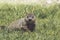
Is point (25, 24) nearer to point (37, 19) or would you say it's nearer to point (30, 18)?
point (30, 18)

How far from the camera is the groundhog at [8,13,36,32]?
329 inches

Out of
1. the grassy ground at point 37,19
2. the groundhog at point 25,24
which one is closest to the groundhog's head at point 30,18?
the groundhog at point 25,24

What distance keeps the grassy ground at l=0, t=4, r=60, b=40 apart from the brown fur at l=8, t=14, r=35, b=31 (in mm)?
195

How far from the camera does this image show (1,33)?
799cm

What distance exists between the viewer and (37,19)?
942 cm

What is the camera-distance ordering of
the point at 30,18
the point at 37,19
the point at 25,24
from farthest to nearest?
the point at 37,19
the point at 25,24
the point at 30,18

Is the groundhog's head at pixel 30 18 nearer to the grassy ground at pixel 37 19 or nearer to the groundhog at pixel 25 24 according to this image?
the groundhog at pixel 25 24

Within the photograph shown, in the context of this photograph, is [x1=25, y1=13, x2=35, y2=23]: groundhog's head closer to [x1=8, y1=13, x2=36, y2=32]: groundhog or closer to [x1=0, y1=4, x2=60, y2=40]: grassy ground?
[x1=8, y1=13, x2=36, y2=32]: groundhog

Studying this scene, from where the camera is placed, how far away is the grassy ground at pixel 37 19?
7.80m

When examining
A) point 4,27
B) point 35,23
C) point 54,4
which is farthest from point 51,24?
point 54,4

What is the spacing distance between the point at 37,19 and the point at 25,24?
3.32 feet

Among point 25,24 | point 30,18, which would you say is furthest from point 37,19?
point 30,18

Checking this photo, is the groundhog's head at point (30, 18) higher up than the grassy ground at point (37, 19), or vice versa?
the groundhog's head at point (30, 18)

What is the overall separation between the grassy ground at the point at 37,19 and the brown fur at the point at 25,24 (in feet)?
0.64
